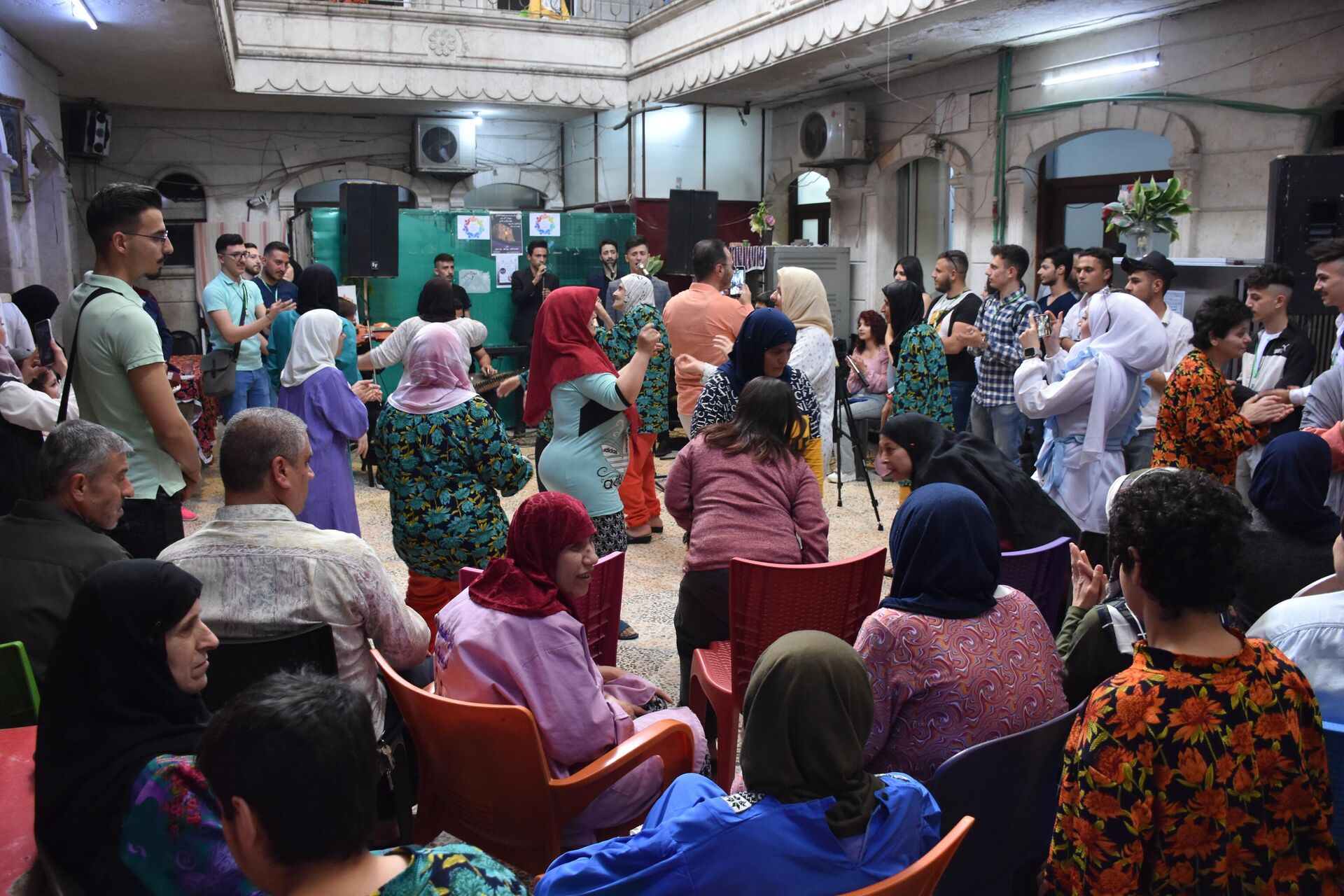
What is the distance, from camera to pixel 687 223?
891 centimetres

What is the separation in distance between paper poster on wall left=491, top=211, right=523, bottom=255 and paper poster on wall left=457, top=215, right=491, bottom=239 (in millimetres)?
58

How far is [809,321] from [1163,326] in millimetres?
1802

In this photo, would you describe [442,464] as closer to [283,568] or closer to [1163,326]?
[283,568]

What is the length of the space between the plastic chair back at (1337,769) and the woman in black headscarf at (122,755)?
1.74 metres

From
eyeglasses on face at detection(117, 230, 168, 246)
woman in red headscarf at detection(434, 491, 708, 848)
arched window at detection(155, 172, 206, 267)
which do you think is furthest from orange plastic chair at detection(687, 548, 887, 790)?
arched window at detection(155, 172, 206, 267)

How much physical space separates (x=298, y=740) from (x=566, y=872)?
47cm

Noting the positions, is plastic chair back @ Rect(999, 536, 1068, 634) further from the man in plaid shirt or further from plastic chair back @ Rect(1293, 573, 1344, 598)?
the man in plaid shirt

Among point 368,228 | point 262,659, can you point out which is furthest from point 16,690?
point 368,228

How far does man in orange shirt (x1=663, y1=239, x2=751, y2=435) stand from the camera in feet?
18.0

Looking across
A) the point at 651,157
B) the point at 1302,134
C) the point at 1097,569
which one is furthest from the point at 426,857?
the point at 651,157

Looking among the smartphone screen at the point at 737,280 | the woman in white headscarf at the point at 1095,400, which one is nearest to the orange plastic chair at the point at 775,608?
the woman in white headscarf at the point at 1095,400

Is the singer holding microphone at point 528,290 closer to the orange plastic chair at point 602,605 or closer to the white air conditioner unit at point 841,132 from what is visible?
the white air conditioner unit at point 841,132

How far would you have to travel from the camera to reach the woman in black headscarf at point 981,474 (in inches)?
129

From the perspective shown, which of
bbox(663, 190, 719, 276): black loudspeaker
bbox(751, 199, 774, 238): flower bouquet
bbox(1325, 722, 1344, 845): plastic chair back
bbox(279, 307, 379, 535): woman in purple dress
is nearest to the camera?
bbox(1325, 722, 1344, 845): plastic chair back
